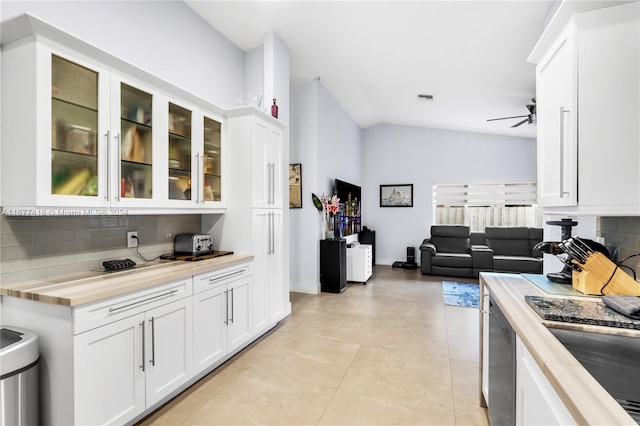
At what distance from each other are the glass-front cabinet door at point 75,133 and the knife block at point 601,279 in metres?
2.68

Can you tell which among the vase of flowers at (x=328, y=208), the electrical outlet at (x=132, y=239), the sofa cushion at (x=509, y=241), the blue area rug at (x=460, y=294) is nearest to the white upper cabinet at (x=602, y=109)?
the electrical outlet at (x=132, y=239)

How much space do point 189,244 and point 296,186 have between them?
2505 mm

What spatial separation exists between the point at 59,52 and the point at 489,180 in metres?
7.32

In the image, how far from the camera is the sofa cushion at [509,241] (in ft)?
20.1

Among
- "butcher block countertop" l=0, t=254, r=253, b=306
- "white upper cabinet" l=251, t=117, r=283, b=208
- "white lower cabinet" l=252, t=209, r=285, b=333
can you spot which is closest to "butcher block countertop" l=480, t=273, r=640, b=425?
"butcher block countertop" l=0, t=254, r=253, b=306

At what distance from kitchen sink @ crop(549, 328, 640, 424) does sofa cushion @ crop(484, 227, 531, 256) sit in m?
5.68

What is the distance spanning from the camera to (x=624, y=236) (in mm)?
1598

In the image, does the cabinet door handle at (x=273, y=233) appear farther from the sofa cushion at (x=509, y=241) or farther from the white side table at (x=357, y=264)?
Result: the sofa cushion at (x=509, y=241)

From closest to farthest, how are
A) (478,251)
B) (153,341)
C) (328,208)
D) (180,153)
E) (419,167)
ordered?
1. (153,341)
2. (180,153)
3. (328,208)
4. (478,251)
5. (419,167)

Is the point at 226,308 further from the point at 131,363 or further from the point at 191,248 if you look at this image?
the point at 131,363

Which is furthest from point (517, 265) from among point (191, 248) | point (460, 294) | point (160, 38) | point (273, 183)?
point (160, 38)

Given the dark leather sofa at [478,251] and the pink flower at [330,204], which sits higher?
the pink flower at [330,204]

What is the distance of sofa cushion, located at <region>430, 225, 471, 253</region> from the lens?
6.37 m

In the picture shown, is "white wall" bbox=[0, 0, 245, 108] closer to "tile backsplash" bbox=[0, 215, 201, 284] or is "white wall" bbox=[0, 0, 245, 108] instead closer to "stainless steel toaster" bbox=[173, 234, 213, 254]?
"tile backsplash" bbox=[0, 215, 201, 284]
